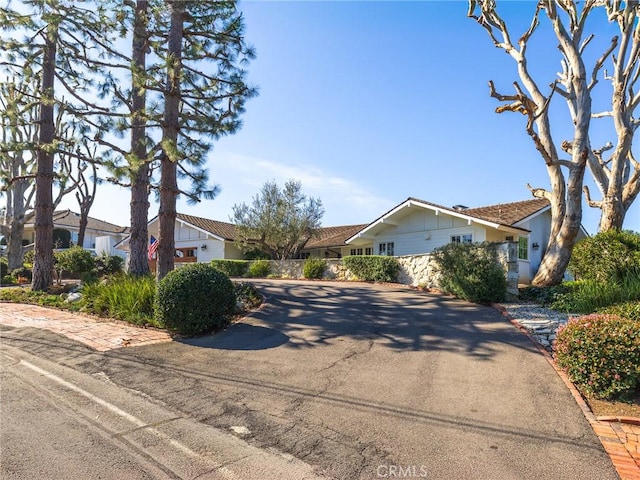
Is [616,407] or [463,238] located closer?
[616,407]

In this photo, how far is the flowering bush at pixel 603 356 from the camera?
4547 millimetres

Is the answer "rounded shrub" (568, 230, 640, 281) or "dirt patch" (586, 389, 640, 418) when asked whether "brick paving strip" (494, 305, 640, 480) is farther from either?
"rounded shrub" (568, 230, 640, 281)

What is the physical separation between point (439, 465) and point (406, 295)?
29.1ft

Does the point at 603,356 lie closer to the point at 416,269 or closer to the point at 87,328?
the point at 87,328

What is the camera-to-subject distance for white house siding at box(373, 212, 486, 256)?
65.3ft

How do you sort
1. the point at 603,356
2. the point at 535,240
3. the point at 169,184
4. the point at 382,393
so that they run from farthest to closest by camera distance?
the point at 535,240 → the point at 169,184 → the point at 382,393 → the point at 603,356

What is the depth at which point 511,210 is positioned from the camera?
21781 millimetres

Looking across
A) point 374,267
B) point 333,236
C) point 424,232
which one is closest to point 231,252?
point 333,236

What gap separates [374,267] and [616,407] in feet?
41.9

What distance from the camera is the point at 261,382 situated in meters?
5.29

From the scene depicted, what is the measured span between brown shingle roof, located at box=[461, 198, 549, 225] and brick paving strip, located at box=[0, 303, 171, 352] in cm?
1590

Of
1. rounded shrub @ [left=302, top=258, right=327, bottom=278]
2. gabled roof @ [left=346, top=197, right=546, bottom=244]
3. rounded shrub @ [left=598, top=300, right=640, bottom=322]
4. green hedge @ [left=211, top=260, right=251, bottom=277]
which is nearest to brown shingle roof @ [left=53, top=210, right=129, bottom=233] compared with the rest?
green hedge @ [left=211, top=260, right=251, bottom=277]

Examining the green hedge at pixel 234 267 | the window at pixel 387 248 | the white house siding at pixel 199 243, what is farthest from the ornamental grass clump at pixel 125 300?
the white house siding at pixel 199 243

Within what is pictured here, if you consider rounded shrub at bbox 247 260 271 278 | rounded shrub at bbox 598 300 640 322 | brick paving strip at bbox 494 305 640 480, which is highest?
rounded shrub at bbox 247 260 271 278
